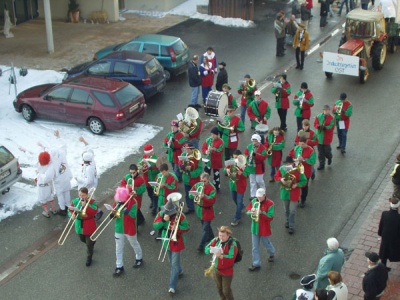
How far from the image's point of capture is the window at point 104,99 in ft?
53.4

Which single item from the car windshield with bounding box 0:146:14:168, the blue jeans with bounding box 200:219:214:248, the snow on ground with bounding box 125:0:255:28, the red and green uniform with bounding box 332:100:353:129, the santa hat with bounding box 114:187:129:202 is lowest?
the snow on ground with bounding box 125:0:255:28

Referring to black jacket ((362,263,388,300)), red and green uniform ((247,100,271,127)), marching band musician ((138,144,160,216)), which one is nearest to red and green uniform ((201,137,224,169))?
marching band musician ((138,144,160,216))

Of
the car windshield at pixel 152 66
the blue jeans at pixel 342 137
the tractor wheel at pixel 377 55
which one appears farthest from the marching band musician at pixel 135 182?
the tractor wheel at pixel 377 55

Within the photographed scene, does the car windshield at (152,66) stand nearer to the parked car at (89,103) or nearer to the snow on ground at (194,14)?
the parked car at (89,103)

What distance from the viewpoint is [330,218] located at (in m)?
12.7

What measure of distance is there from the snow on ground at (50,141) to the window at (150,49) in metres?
4.21

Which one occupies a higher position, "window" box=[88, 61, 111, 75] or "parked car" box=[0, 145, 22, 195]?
"window" box=[88, 61, 111, 75]

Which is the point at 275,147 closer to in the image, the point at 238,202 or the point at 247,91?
the point at 238,202

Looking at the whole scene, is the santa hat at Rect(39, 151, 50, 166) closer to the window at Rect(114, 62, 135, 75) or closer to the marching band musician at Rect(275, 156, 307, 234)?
the marching band musician at Rect(275, 156, 307, 234)

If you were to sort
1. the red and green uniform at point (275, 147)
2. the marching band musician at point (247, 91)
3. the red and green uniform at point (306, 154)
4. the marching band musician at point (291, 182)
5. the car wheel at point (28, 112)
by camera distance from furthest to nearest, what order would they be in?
the car wheel at point (28, 112), the marching band musician at point (247, 91), the red and green uniform at point (275, 147), the red and green uniform at point (306, 154), the marching band musician at point (291, 182)

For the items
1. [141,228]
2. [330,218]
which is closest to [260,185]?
[330,218]

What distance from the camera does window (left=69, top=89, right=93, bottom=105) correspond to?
54.2ft

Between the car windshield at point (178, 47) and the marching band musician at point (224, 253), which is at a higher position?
the marching band musician at point (224, 253)

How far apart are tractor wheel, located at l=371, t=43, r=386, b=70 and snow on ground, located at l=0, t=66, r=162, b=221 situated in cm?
817
